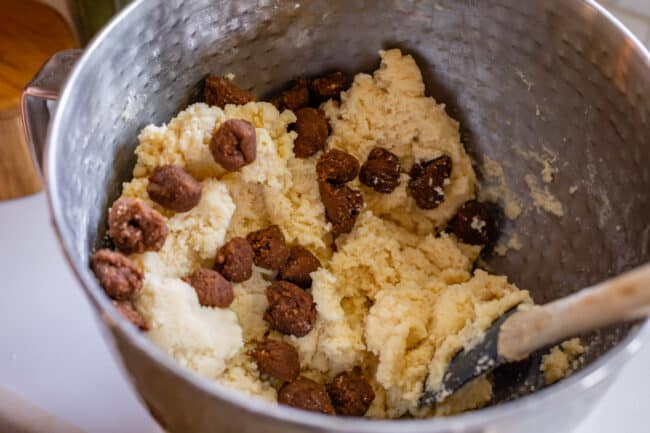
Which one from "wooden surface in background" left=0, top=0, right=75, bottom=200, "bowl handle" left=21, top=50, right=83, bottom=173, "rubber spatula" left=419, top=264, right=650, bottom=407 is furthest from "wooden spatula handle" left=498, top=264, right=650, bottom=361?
"wooden surface in background" left=0, top=0, right=75, bottom=200

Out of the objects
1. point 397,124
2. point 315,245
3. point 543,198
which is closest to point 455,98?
point 397,124

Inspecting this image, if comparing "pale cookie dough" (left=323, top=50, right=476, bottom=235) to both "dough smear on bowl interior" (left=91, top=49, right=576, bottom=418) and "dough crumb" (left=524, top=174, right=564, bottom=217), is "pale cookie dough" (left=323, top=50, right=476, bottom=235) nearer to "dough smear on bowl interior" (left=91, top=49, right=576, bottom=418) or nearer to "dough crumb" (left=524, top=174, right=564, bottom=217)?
"dough smear on bowl interior" (left=91, top=49, right=576, bottom=418)

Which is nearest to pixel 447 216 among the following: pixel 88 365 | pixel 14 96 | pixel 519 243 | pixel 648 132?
pixel 519 243

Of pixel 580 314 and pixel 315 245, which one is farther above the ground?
pixel 580 314

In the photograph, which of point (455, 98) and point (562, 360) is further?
point (455, 98)

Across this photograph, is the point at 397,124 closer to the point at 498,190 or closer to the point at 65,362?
the point at 498,190

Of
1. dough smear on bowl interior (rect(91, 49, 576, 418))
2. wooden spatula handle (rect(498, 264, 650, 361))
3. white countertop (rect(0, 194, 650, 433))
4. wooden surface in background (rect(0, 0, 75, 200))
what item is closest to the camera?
wooden spatula handle (rect(498, 264, 650, 361))
